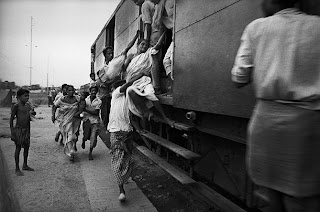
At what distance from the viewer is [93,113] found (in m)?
5.48

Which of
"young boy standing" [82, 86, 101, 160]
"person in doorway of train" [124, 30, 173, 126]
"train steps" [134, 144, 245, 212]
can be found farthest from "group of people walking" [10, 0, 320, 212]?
"young boy standing" [82, 86, 101, 160]

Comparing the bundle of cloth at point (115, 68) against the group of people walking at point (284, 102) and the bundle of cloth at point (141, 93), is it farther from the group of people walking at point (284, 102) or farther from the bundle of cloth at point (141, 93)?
the group of people walking at point (284, 102)

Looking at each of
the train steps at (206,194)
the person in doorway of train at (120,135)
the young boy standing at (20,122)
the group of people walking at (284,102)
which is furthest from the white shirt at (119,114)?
the group of people walking at (284,102)

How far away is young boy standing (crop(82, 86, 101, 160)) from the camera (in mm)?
5352

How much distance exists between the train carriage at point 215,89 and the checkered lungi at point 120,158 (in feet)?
1.32

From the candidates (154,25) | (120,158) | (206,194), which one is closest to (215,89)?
(206,194)

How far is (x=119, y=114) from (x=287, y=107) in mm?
2388

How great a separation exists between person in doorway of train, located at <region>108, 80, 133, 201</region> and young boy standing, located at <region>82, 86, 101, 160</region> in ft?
6.81

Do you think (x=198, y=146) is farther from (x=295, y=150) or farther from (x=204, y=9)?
(x=295, y=150)

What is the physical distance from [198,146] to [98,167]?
226 centimetres

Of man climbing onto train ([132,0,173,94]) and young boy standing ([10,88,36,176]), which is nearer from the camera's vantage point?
man climbing onto train ([132,0,173,94])

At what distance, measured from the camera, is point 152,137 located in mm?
3445

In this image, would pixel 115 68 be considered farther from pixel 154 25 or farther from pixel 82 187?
pixel 82 187

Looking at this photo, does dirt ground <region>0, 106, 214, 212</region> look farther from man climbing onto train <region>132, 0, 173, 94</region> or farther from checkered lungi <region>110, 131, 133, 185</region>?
man climbing onto train <region>132, 0, 173, 94</region>
